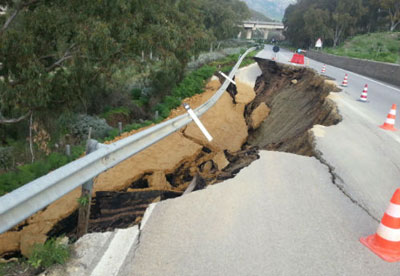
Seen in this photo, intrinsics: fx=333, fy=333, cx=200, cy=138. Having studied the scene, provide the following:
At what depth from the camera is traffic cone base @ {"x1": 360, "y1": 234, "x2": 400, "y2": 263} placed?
2.79 m

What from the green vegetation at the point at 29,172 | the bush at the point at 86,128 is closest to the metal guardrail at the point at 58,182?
the green vegetation at the point at 29,172

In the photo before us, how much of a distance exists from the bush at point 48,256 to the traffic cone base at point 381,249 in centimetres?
252

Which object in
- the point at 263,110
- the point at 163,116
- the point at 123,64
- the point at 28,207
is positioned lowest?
the point at 163,116

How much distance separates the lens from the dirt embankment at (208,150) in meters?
4.18

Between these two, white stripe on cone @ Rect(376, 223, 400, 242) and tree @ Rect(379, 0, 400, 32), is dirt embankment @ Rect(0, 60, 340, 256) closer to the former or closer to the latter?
white stripe on cone @ Rect(376, 223, 400, 242)

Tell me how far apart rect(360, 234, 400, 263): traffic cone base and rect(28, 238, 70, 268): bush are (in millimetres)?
2524

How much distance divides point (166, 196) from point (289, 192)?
1481mm

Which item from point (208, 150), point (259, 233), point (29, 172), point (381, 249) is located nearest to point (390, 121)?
point (208, 150)

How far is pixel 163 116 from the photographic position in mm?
15594

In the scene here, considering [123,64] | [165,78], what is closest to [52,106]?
[123,64]

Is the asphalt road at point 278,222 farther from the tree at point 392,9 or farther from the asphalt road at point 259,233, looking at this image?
the tree at point 392,9

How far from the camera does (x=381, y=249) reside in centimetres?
287

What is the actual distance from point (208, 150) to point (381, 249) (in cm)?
653

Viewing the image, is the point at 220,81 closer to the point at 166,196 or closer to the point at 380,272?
the point at 166,196
